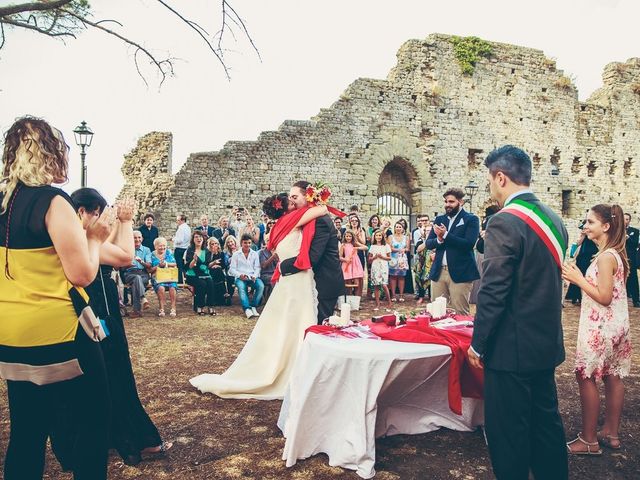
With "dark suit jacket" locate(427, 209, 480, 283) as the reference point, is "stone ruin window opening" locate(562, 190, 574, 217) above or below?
above

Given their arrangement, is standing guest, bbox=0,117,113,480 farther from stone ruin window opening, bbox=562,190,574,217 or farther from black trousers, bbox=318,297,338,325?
stone ruin window opening, bbox=562,190,574,217

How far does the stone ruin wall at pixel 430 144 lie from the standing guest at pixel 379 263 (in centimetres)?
609

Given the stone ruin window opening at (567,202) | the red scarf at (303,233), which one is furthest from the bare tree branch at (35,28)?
the stone ruin window opening at (567,202)

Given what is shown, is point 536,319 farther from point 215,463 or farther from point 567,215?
point 567,215

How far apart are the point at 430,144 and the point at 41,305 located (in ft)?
56.3

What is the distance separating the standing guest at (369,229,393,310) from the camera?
33.5 ft

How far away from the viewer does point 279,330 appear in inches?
182

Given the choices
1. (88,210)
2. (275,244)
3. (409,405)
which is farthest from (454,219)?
(88,210)

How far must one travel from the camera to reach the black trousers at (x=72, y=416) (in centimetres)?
213

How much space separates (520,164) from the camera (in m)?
2.68

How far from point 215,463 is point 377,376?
132 centimetres

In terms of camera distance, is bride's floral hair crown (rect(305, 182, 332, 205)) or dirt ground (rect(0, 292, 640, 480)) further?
bride's floral hair crown (rect(305, 182, 332, 205))

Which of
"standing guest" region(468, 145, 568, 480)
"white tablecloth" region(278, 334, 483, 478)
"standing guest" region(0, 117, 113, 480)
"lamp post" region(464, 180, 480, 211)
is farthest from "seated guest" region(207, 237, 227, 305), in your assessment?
"lamp post" region(464, 180, 480, 211)

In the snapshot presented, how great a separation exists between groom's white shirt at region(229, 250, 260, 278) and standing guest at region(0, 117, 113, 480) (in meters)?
7.22
